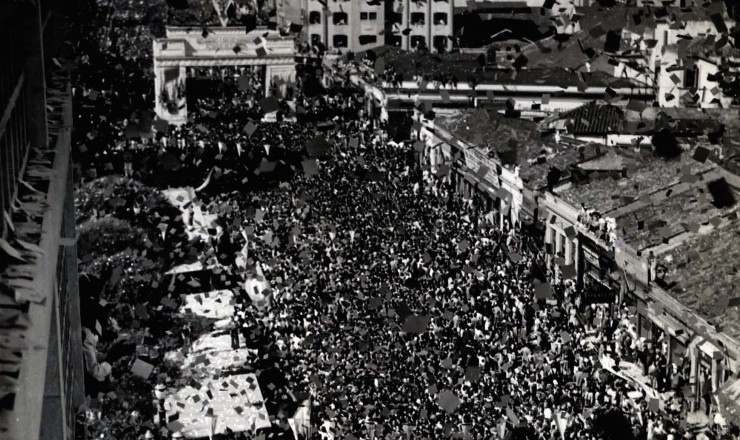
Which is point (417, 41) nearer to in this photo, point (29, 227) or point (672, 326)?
point (672, 326)

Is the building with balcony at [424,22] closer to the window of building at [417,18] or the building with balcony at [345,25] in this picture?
the window of building at [417,18]

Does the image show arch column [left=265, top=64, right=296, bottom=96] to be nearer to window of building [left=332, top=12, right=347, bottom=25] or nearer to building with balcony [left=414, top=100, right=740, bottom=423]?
building with balcony [left=414, top=100, right=740, bottom=423]

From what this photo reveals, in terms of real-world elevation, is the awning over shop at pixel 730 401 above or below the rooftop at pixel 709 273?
below

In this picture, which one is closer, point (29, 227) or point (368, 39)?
point (29, 227)

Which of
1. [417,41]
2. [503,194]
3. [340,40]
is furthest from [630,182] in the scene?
[417,41]

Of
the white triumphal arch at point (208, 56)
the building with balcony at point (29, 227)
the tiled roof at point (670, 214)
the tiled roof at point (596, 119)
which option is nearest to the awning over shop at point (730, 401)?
the tiled roof at point (670, 214)

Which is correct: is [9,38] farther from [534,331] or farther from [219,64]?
[219,64]
